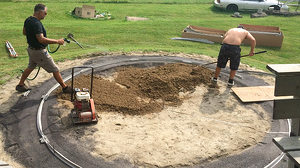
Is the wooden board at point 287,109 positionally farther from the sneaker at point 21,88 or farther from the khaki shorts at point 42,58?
the sneaker at point 21,88

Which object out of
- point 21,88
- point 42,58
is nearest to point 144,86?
point 42,58

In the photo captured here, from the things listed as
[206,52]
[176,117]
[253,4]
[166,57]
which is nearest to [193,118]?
[176,117]

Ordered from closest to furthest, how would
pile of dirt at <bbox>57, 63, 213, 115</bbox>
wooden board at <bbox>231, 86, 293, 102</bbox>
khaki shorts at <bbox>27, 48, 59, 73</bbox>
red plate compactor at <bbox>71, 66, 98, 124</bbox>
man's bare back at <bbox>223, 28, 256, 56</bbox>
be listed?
red plate compactor at <bbox>71, 66, 98, 124</bbox>, khaki shorts at <bbox>27, 48, 59, 73</bbox>, pile of dirt at <bbox>57, 63, 213, 115</bbox>, wooden board at <bbox>231, 86, 293, 102</bbox>, man's bare back at <bbox>223, 28, 256, 56</bbox>

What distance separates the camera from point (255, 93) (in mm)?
7797

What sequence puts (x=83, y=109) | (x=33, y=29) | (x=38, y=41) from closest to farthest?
(x=83, y=109) < (x=33, y=29) < (x=38, y=41)

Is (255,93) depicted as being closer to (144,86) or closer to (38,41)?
(144,86)

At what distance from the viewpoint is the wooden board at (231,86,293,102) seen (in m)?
7.53

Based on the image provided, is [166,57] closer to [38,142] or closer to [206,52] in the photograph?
[206,52]

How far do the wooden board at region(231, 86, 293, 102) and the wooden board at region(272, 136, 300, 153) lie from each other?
3423 millimetres

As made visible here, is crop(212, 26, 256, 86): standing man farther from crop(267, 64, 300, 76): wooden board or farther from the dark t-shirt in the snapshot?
the dark t-shirt

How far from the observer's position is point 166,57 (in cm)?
1008

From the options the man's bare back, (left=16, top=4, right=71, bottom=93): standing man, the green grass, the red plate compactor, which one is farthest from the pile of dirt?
the green grass

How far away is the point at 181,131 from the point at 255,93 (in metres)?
2.85

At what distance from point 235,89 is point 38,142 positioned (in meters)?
5.10
